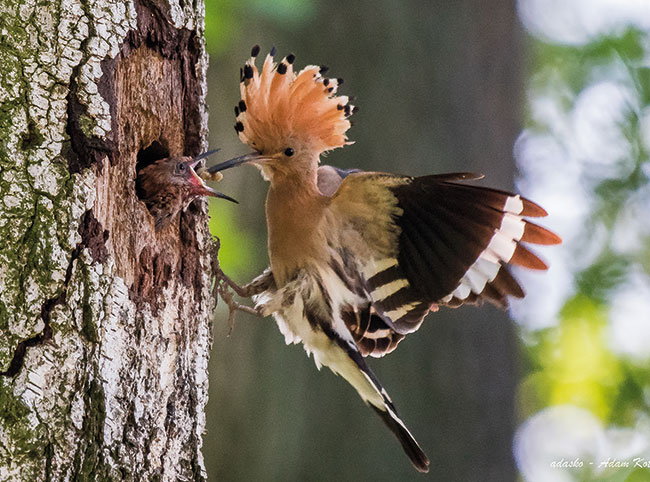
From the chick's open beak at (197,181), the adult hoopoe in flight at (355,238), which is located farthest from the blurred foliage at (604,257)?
the chick's open beak at (197,181)

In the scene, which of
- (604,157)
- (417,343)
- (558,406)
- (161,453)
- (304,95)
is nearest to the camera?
(161,453)

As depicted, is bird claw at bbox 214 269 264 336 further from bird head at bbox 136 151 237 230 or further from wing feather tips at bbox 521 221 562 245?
wing feather tips at bbox 521 221 562 245

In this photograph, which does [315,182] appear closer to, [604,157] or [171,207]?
[171,207]

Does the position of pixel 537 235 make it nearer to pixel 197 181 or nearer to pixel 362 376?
pixel 362 376

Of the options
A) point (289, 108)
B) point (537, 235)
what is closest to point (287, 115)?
point (289, 108)

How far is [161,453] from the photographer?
213 centimetres

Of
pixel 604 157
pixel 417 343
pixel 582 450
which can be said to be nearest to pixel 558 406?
pixel 582 450

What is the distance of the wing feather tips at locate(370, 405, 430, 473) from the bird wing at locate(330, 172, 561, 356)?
1.41 feet

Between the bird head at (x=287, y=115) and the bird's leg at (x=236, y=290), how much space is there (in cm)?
45

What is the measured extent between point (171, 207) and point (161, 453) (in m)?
0.80

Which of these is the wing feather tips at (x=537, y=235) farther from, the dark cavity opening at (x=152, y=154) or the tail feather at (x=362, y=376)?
the dark cavity opening at (x=152, y=154)

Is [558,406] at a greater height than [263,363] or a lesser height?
lesser

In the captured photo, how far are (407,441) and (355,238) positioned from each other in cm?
85

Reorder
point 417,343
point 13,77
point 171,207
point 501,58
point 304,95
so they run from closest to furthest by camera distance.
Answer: point 13,77 → point 171,207 → point 304,95 → point 417,343 → point 501,58
